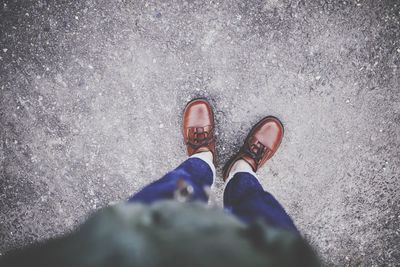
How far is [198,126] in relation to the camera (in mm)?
1998

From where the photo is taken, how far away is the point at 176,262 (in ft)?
2.58

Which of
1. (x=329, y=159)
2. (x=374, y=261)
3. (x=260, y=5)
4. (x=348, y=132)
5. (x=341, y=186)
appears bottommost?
(x=374, y=261)

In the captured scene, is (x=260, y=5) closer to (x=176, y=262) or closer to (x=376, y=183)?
(x=376, y=183)

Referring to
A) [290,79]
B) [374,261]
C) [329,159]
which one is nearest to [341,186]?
[329,159]

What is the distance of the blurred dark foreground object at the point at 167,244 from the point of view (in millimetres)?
810

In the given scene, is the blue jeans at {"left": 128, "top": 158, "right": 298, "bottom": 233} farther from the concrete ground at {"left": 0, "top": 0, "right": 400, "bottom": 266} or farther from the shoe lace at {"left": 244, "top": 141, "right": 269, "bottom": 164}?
Result: the concrete ground at {"left": 0, "top": 0, "right": 400, "bottom": 266}

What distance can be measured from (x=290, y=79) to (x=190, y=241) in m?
1.49

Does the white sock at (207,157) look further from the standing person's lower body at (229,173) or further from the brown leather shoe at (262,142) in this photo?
the brown leather shoe at (262,142)

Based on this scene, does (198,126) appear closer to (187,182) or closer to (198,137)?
(198,137)

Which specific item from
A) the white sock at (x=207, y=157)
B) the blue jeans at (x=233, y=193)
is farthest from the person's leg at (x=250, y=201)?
the white sock at (x=207, y=157)

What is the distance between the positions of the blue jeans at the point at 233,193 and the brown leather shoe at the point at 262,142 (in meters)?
0.19

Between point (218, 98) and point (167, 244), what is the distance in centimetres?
135

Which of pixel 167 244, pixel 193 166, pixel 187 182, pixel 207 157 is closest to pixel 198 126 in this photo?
pixel 207 157

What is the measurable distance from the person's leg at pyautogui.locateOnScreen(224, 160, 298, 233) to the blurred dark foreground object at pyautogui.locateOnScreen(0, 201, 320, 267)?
0.41 metres
